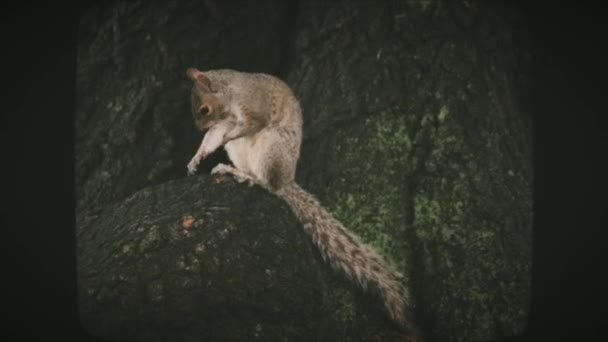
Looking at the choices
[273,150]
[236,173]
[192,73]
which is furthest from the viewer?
[273,150]

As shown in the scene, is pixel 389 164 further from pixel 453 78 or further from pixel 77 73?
pixel 77 73

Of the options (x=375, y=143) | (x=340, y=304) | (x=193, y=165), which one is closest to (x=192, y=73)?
(x=193, y=165)

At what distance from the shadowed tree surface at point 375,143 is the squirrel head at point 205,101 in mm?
71

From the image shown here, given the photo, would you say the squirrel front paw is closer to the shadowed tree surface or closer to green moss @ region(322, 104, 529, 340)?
the shadowed tree surface

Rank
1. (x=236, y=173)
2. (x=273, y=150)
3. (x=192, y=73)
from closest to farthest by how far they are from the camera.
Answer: (x=192, y=73) → (x=236, y=173) → (x=273, y=150)

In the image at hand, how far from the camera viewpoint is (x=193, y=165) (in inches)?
132

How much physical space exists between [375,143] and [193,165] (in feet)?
3.26

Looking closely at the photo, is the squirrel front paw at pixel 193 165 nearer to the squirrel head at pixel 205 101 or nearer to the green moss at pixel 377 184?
A: the squirrel head at pixel 205 101

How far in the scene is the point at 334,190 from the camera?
3.39 m

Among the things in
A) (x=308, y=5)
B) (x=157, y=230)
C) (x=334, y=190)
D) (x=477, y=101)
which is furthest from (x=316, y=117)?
(x=157, y=230)

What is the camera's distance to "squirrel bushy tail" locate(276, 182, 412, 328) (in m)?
3.26

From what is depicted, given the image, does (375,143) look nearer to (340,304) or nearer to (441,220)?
(441,220)

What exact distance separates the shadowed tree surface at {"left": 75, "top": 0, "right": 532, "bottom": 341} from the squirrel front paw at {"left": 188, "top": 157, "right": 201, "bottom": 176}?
7 centimetres

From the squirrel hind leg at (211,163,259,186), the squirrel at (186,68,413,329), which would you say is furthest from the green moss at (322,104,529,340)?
the squirrel hind leg at (211,163,259,186)
